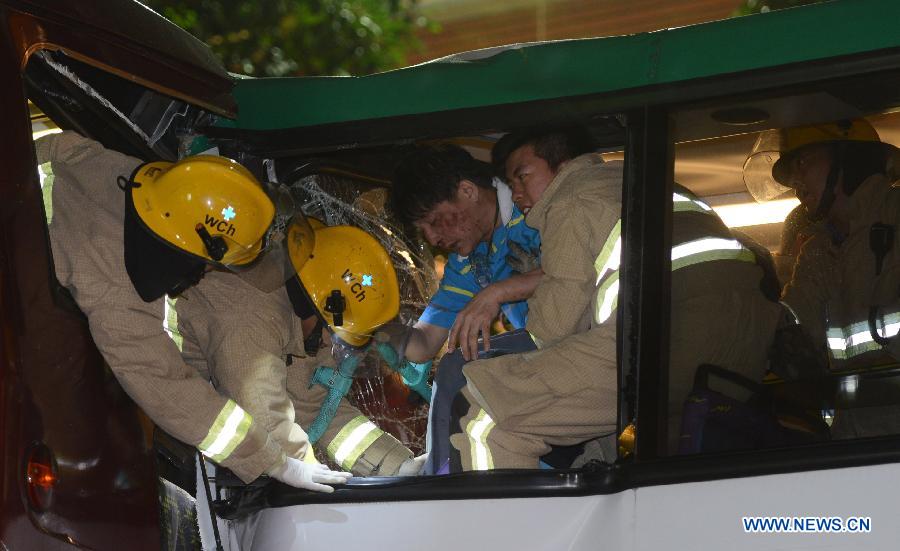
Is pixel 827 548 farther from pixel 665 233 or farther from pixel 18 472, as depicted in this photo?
pixel 18 472

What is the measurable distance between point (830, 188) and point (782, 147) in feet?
0.56

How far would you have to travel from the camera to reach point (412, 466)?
348 cm

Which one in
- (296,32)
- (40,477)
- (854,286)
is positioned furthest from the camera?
(296,32)

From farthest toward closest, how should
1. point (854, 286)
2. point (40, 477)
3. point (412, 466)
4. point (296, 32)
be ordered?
point (296, 32) → point (412, 466) → point (854, 286) → point (40, 477)

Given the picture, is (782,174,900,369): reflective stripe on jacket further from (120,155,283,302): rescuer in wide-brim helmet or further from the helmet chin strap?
(120,155,283,302): rescuer in wide-brim helmet

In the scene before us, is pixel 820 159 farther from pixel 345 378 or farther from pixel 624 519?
pixel 345 378

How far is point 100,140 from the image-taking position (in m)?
3.35

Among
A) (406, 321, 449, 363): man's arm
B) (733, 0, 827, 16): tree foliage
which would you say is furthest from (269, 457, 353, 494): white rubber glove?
(733, 0, 827, 16): tree foliage

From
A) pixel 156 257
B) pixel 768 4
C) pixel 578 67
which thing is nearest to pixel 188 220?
pixel 156 257

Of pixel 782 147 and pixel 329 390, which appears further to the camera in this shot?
pixel 329 390

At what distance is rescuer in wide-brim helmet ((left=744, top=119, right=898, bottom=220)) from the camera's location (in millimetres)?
2770

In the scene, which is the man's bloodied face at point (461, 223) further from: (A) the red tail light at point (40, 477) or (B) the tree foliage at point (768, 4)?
(B) the tree foliage at point (768, 4)

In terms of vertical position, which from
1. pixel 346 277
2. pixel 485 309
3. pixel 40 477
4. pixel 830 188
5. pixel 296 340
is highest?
pixel 830 188

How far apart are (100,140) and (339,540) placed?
4.61 ft
